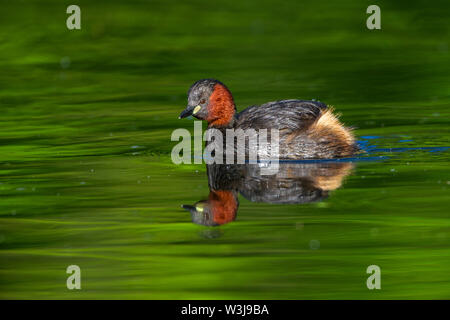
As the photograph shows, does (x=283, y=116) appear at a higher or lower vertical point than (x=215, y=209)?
higher

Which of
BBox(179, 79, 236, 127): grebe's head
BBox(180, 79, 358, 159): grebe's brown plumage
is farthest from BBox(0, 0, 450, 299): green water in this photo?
BBox(179, 79, 236, 127): grebe's head

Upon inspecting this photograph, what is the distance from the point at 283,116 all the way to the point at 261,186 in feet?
5.65

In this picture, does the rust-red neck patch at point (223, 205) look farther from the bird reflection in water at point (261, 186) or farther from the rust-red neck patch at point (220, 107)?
the rust-red neck patch at point (220, 107)

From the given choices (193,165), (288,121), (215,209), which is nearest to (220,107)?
(193,165)

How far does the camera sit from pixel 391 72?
64.5ft

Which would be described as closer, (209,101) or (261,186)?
(261,186)

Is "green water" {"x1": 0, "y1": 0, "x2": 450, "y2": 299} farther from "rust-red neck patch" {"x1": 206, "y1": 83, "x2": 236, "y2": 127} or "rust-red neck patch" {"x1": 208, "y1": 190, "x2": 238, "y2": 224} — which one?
"rust-red neck patch" {"x1": 206, "y1": 83, "x2": 236, "y2": 127}

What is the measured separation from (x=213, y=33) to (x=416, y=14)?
539cm

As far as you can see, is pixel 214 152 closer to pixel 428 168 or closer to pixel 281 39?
pixel 428 168

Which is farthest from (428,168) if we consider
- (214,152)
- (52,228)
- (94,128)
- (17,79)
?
(17,79)

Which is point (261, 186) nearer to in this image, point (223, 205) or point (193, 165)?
point (223, 205)

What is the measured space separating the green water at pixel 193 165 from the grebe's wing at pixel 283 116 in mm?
901

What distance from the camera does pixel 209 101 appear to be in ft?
44.2

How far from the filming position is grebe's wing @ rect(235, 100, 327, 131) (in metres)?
13.0
